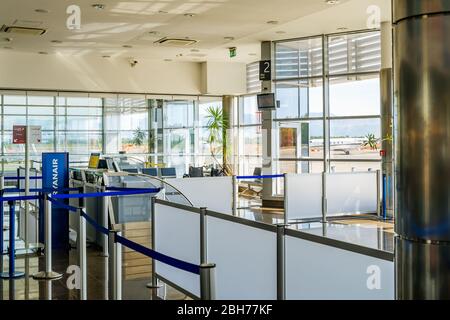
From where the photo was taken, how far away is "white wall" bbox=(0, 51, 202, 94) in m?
17.4

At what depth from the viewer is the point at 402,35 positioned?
7.70 feet

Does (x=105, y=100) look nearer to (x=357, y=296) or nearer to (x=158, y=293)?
(x=158, y=293)

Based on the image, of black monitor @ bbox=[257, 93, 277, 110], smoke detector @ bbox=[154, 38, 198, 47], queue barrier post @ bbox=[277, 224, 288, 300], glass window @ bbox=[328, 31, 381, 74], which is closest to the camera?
queue barrier post @ bbox=[277, 224, 288, 300]

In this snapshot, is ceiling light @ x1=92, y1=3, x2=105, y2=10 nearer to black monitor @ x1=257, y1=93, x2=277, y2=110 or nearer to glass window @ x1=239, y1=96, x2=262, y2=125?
black monitor @ x1=257, y1=93, x2=277, y2=110

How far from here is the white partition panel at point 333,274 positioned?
2925 millimetres

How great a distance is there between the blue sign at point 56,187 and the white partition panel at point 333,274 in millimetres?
→ 6047

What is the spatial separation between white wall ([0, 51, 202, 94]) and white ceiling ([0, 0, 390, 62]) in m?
0.59

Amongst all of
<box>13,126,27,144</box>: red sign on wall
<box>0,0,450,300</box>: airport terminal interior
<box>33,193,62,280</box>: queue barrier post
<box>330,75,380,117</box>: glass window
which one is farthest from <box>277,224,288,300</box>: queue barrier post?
<box>330,75,380,117</box>: glass window

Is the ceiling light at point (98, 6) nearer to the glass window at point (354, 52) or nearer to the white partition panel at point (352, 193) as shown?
the white partition panel at point (352, 193)

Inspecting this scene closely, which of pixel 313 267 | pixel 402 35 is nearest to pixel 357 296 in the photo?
pixel 313 267

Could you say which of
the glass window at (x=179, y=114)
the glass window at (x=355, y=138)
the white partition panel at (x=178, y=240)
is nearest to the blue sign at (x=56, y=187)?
the white partition panel at (x=178, y=240)

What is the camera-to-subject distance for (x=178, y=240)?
5473 millimetres

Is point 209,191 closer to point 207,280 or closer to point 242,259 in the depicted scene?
point 242,259
